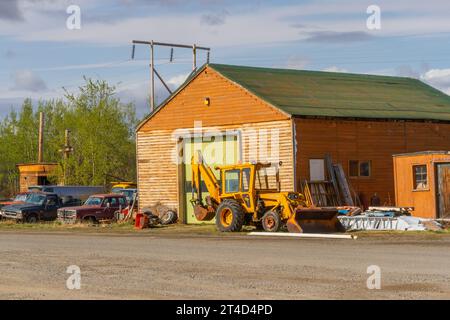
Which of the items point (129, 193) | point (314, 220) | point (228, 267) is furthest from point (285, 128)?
point (228, 267)

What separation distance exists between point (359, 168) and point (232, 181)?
7423 mm

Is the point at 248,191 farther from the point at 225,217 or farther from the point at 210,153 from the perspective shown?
the point at 210,153

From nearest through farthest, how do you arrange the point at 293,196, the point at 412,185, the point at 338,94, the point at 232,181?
the point at 293,196 < the point at 232,181 < the point at 412,185 < the point at 338,94

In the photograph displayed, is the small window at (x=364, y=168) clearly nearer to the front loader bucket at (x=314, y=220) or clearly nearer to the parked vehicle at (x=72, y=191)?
the front loader bucket at (x=314, y=220)

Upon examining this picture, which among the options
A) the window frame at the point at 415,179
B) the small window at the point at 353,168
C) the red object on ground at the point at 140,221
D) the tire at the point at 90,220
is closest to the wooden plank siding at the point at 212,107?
the small window at the point at 353,168

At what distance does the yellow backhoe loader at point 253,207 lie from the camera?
32.4 meters

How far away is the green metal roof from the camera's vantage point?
39844 mm

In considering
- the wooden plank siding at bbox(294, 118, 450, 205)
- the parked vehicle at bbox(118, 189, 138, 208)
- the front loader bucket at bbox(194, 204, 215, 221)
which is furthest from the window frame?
the parked vehicle at bbox(118, 189, 138, 208)

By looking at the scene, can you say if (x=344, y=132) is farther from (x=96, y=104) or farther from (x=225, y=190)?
(x=96, y=104)

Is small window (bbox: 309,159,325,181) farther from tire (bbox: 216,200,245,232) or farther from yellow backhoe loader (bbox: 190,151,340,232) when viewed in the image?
tire (bbox: 216,200,245,232)

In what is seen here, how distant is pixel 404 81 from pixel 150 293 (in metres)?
36.5

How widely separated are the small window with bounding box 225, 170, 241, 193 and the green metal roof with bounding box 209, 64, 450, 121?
442cm

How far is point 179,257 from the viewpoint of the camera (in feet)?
75.9

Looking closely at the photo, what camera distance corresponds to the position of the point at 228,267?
20.0 m
